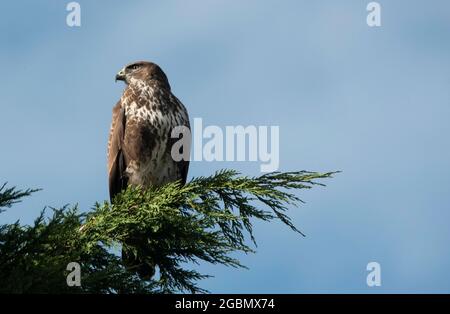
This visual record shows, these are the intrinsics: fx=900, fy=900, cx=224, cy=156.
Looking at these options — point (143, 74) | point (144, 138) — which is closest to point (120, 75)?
point (143, 74)

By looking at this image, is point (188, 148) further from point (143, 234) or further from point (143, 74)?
point (143, 234)

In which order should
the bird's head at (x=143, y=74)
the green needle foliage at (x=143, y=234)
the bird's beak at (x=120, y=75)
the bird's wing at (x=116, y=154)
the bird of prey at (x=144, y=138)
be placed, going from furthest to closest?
the bird's beak at (x=120, y=75), the bird's head at (x=143, y=74), the bird's wing at (x=116, y=154), the bird of prey at (x=144, y=138), the green needle foliage at (x=143, y=234)

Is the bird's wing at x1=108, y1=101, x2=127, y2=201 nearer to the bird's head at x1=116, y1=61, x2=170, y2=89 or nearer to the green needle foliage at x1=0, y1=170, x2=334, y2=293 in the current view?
the bird's head at x1=116, y1=61, x2=170, y2=89

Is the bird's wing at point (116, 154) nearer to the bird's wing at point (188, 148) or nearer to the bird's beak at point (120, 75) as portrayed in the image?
the bird's wing at point (188, 148)

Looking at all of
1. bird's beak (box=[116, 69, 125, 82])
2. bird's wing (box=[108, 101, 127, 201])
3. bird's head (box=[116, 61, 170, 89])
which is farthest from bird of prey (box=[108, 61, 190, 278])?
bird's beak (box=[116, 69, 125, 82])

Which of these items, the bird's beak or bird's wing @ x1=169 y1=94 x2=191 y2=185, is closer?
bird's wing @ x1=169 y1=94 x2=191 y2=185

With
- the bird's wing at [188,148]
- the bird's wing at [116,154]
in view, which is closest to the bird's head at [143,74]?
the bird's wing at [188,148]

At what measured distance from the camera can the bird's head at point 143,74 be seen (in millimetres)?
9669

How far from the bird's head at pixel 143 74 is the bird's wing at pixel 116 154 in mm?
589

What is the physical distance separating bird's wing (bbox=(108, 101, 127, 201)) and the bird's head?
1.93 feet

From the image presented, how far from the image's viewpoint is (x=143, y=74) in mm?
9805

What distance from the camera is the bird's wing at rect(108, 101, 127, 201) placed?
9.08m
